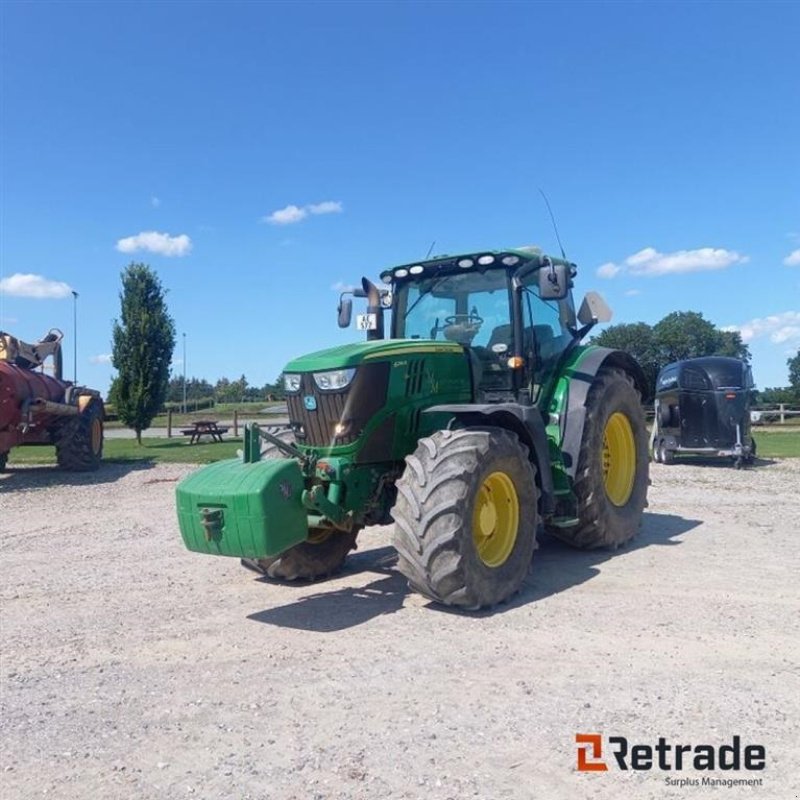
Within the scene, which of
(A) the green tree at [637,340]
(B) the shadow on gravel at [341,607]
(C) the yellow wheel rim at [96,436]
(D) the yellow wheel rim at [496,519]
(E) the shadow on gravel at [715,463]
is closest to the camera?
(B) the shadow on gravel at [341,607]

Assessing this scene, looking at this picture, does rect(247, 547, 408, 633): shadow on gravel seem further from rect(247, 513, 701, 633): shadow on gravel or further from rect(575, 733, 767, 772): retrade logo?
rect(575, 733, 767, 772): retrade logo

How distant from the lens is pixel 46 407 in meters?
15.2

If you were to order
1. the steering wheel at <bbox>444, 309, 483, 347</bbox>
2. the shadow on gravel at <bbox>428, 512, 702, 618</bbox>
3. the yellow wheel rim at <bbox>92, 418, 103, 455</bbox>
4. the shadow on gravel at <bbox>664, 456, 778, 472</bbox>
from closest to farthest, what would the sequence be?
1. the shadow on gravel at <bbox>428, 512, 702, 618</bbox>
2. the steering wheel at <bbox>444, 309, 483, 347</bbox>
3. the shadow on gravel at <bbox>664, 456, 778, 472</bbox>
4. the yellow wheel rim at <bbox>92, 418, 103, 455</bbox>

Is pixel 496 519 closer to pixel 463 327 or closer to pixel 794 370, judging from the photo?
pixel 463 327

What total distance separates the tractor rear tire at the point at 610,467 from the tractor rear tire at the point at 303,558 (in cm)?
202

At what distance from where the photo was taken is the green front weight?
5.06 metres

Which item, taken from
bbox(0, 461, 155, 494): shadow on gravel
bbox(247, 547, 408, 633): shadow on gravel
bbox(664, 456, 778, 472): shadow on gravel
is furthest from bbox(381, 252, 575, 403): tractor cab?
bbox(664, 456, 778, 472): shadow on gravel

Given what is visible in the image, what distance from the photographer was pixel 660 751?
11.2ft

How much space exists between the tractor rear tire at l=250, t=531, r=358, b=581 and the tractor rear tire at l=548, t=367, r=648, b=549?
2.00 meters

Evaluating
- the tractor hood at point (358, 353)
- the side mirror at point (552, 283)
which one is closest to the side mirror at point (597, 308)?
the side mirror at point (552, 283)

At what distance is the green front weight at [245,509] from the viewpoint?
506 centimetres

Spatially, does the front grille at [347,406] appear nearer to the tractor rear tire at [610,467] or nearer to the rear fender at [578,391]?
the rear fender at [578,391]

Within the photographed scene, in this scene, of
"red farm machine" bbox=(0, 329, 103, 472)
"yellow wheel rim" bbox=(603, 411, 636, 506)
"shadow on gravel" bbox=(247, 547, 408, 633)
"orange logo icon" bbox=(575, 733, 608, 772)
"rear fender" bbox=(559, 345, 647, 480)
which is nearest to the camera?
"orange logo icon" bbox=(575, 733, 608, 772)

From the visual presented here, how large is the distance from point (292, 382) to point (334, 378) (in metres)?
0.52
